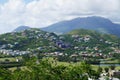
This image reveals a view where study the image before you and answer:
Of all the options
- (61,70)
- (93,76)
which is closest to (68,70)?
(61,70)

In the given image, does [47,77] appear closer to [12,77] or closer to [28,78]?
[28,78]

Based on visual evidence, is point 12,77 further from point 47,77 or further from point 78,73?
point 78,73

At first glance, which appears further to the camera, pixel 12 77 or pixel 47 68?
pixel 12 77

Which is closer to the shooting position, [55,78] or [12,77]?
[55,78]

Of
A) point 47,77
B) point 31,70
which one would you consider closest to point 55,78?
point 47,77

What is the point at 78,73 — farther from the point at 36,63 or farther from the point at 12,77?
the point at 12,77

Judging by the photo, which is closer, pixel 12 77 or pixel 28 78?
pixel 28 78

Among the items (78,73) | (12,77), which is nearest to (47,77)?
(78,73)
